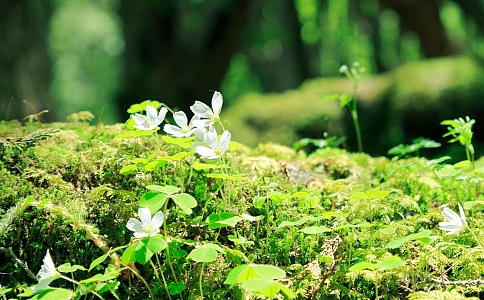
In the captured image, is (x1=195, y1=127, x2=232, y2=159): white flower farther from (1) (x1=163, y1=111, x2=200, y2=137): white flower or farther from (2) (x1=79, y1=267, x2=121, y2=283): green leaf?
(2) (x1=79, y1=267, x2=121, y2=283): green leaf

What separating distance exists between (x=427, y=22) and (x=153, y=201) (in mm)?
11608

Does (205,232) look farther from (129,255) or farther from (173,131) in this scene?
(129,255)

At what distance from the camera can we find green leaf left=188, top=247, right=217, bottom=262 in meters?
1.55

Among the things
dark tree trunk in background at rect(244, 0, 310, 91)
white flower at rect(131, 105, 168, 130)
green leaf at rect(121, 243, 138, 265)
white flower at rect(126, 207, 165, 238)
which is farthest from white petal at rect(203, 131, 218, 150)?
dark tree trunk in background at rect(244, 0, 310, 91)

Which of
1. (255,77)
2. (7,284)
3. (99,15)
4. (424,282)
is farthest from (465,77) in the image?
(99,15)

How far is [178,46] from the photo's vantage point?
12.5 m

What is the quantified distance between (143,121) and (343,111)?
18.4 feet

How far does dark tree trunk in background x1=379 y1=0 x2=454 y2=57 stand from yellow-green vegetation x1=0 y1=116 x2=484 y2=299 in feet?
33.2

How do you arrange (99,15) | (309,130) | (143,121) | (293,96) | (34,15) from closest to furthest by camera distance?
1. (143,121)
2. (309,130)
3. (293,96)
4. (34,15)
5. (99,15)

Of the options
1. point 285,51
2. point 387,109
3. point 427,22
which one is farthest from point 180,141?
point 285,51

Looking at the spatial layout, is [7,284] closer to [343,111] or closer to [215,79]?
[343,111]

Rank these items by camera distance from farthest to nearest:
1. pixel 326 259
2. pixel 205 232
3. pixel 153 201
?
pixel 205 232 < pixel 326 259 < pixel 153 201

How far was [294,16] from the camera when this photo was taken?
70.9 ft

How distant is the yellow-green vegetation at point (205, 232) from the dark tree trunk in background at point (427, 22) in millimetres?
10121
